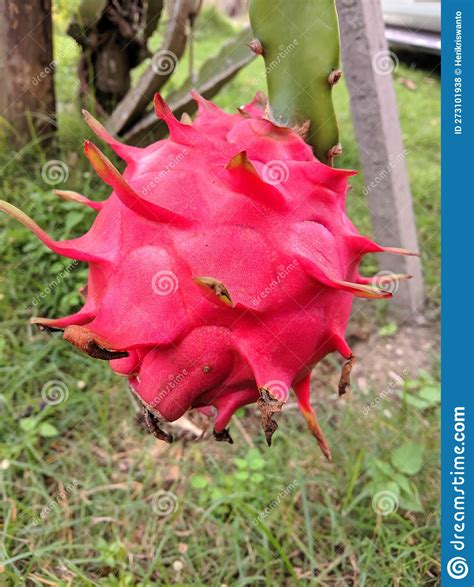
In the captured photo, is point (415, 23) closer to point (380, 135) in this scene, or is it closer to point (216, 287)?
point (380, 135)

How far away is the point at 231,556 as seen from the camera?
1411 millimetres

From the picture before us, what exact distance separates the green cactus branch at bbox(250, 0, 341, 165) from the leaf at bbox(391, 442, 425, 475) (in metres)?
0.92

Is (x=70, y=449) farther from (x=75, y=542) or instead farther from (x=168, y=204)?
(x=168, y=204)

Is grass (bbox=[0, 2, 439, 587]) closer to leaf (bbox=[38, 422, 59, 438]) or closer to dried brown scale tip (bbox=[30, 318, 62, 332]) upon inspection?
leaf (bbox=[38, 422, 59, 438])

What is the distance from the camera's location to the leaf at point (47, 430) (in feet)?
5.25

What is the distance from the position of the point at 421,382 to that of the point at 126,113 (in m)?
1.28

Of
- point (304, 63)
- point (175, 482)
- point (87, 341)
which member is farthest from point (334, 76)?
point (175, 482)

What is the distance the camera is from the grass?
1.39 meters

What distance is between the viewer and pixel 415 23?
3465 mm
